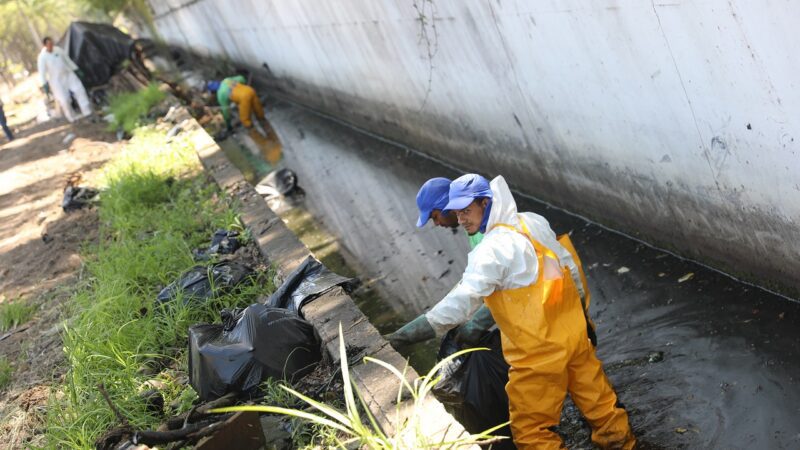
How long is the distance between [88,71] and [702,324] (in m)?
17.9

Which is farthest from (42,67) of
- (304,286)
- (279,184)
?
(304,286)

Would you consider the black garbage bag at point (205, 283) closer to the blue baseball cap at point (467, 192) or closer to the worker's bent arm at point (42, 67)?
the blue baseball cap at point (467, 192)

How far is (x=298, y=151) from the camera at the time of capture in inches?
450

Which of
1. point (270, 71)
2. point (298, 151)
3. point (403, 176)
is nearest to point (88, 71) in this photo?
point (270, 71)

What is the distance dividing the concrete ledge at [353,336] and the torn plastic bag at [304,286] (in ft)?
0.17

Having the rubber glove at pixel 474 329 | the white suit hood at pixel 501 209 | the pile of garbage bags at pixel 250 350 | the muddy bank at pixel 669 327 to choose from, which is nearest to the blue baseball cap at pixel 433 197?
the white suit hood at pixel 501 209

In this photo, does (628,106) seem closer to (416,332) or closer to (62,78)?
(416,332)

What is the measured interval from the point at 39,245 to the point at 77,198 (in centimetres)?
106

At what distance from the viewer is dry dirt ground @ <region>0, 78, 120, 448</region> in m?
5.40

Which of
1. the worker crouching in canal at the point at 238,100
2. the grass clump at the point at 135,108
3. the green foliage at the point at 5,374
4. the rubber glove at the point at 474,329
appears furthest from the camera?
the grass clump at the point at 135,108

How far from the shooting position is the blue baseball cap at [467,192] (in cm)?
359

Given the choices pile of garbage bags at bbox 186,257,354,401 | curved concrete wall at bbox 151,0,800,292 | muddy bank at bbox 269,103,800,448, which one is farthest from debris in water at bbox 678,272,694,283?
pile of garbage bags at bbox 186,257,354,401

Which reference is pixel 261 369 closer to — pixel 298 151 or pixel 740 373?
pixel 740 373

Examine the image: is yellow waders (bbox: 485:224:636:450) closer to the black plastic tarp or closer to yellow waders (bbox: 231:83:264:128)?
yellow waders (bbox: 231:83:264:128)
